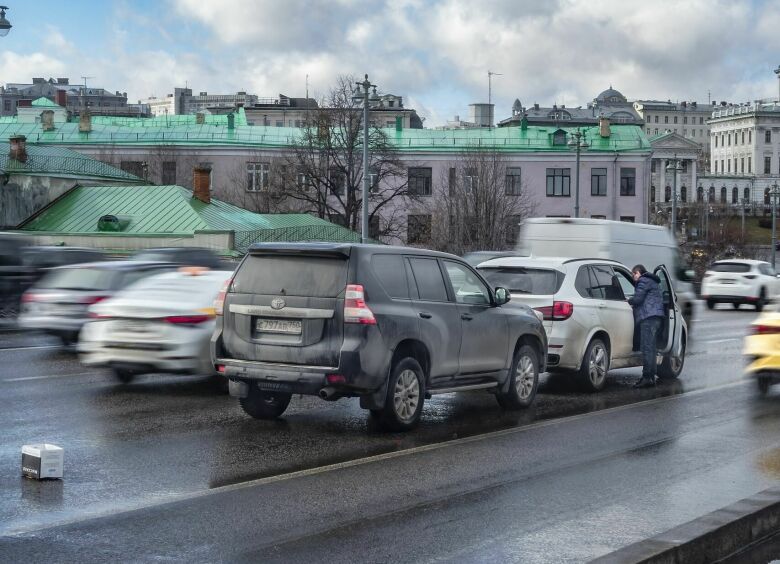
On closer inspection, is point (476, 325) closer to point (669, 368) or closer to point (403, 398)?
point (403, 398)

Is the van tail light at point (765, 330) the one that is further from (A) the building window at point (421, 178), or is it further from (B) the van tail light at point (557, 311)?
(A) the building window at point (421, 178)

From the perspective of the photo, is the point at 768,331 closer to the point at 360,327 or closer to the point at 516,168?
the point at 360,327

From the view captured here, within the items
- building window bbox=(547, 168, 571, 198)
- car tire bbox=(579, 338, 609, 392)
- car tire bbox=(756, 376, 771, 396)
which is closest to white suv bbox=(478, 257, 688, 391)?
car tire bbox=(579, 338, 609, 392)

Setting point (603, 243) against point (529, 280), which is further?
point (603, 243)

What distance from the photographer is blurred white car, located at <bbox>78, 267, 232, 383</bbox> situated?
14031 mm

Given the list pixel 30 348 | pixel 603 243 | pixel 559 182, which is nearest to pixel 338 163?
pixel 559 182

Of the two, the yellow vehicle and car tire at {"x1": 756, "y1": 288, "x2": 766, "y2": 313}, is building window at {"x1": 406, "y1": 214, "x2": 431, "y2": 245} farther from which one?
the yellow vehicle

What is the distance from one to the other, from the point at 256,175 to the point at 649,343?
7306cm

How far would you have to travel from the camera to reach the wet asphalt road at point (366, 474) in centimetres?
710

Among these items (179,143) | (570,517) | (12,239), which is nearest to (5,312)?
(12,239)

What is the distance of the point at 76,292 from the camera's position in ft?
62.3

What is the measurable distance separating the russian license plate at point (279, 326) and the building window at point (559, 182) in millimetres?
80371

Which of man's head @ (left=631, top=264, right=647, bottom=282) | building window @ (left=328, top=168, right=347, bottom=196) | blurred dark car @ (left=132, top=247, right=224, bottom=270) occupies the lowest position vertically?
man's head @ (left=631, top=264, right=647, bottom=282)

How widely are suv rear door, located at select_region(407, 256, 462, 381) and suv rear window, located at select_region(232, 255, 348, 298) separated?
37.7 inches
